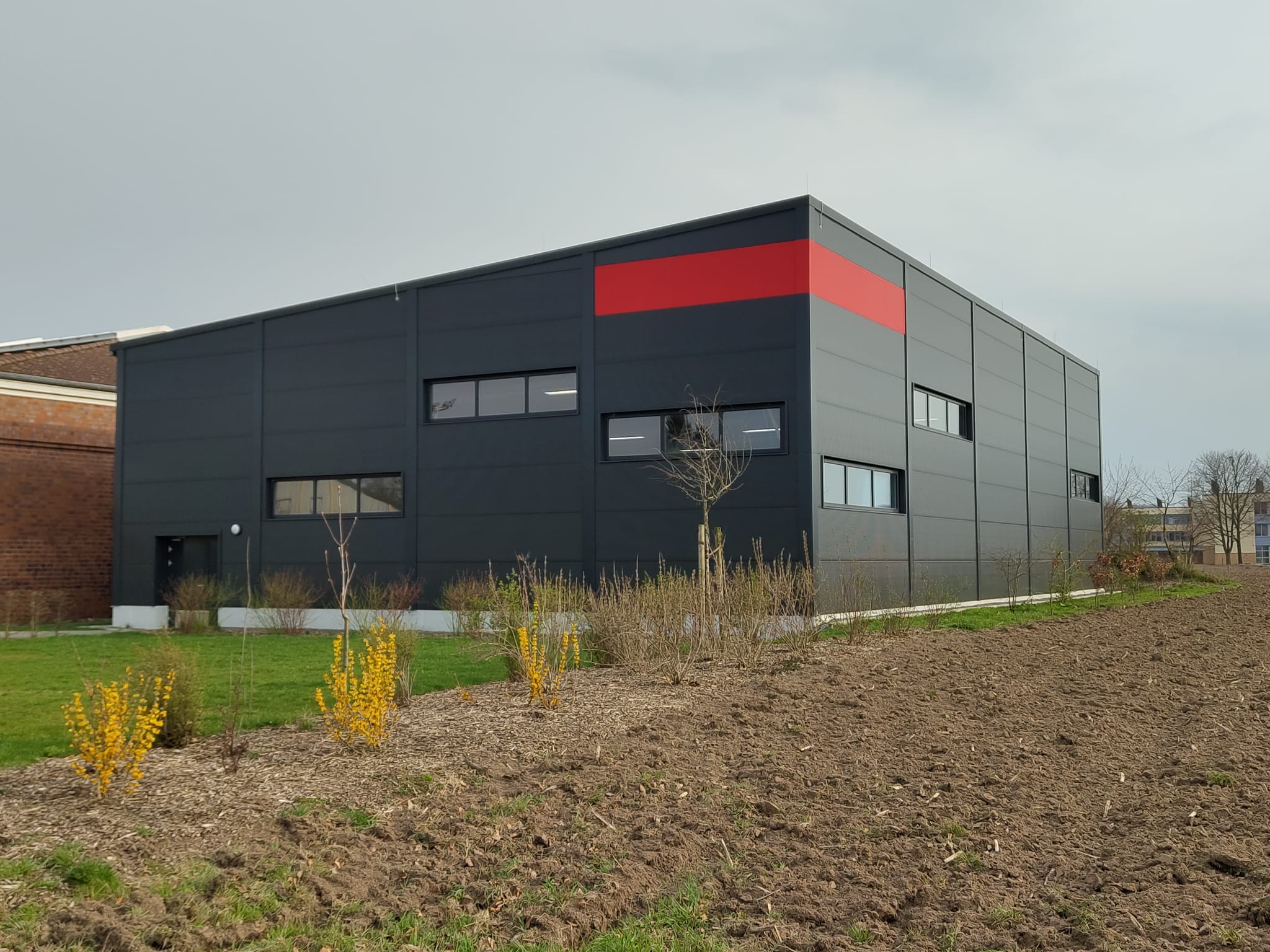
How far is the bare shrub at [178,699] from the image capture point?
7.56 metres

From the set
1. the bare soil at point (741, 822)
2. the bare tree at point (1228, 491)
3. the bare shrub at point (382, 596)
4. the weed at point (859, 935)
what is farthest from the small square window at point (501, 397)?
the bare tree at point (1228, 491)

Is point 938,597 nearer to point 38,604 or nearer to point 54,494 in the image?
point 38,604

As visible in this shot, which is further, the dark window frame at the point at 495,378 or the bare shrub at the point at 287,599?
the bare shrub at the point at 287,599

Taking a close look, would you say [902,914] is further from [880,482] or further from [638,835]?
[880,482]

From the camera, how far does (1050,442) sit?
29656mm

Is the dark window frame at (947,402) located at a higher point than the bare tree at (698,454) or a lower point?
higher

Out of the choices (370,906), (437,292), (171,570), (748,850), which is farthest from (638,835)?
(171,570)

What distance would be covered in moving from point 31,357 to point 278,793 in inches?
1078

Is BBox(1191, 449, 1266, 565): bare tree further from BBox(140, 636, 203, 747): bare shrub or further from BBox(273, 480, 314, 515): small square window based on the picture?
BBox(140, 636, 203, 747): bare shrub

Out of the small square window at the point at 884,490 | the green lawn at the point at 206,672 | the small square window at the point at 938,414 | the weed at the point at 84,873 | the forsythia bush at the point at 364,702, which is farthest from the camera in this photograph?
the small square window at the point at 938,414

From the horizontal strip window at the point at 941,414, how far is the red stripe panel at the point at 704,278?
5.19m

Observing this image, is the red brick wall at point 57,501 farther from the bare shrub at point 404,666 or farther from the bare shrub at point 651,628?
the bare shrub at point 651,628

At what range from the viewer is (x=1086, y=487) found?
3344 centimetres

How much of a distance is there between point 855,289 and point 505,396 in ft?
23.6
